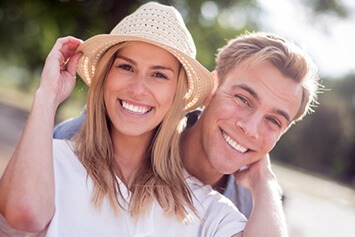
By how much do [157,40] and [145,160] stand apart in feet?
2.49

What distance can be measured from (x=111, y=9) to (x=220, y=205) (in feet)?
36.2

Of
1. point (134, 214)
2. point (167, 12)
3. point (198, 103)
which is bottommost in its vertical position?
point (134, 214)

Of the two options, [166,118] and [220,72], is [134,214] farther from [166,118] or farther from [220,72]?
[220,72]

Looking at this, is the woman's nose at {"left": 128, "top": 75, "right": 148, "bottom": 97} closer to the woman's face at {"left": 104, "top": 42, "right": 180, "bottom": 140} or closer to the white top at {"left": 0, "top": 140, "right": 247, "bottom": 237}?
the woman's face at {"left": 104, "top": 42, "right": 180, "bottom": 140}

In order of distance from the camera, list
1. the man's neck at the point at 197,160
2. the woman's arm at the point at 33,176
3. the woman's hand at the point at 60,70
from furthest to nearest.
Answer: the man's neck at the point at 197,160, the woman's hand at the point at 60,70, the woman's arm at the point at 33,176

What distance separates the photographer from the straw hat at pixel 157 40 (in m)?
3.37

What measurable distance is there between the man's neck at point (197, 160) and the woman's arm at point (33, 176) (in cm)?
121

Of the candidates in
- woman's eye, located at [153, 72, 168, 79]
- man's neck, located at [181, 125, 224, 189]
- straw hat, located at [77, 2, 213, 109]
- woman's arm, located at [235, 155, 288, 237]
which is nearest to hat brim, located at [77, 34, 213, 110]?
straw hat, located at [77, 2, 213, 109]

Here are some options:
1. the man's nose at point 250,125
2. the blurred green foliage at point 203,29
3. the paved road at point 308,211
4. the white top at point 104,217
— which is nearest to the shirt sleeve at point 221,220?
the white top at point 104,217

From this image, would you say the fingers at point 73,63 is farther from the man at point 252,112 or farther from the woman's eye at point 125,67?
the man at point 252,112

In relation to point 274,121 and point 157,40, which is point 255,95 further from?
point 157,40

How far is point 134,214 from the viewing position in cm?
325

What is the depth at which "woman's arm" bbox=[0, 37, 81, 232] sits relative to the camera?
286cm

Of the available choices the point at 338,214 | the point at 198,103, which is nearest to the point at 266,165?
the point at 198,103
